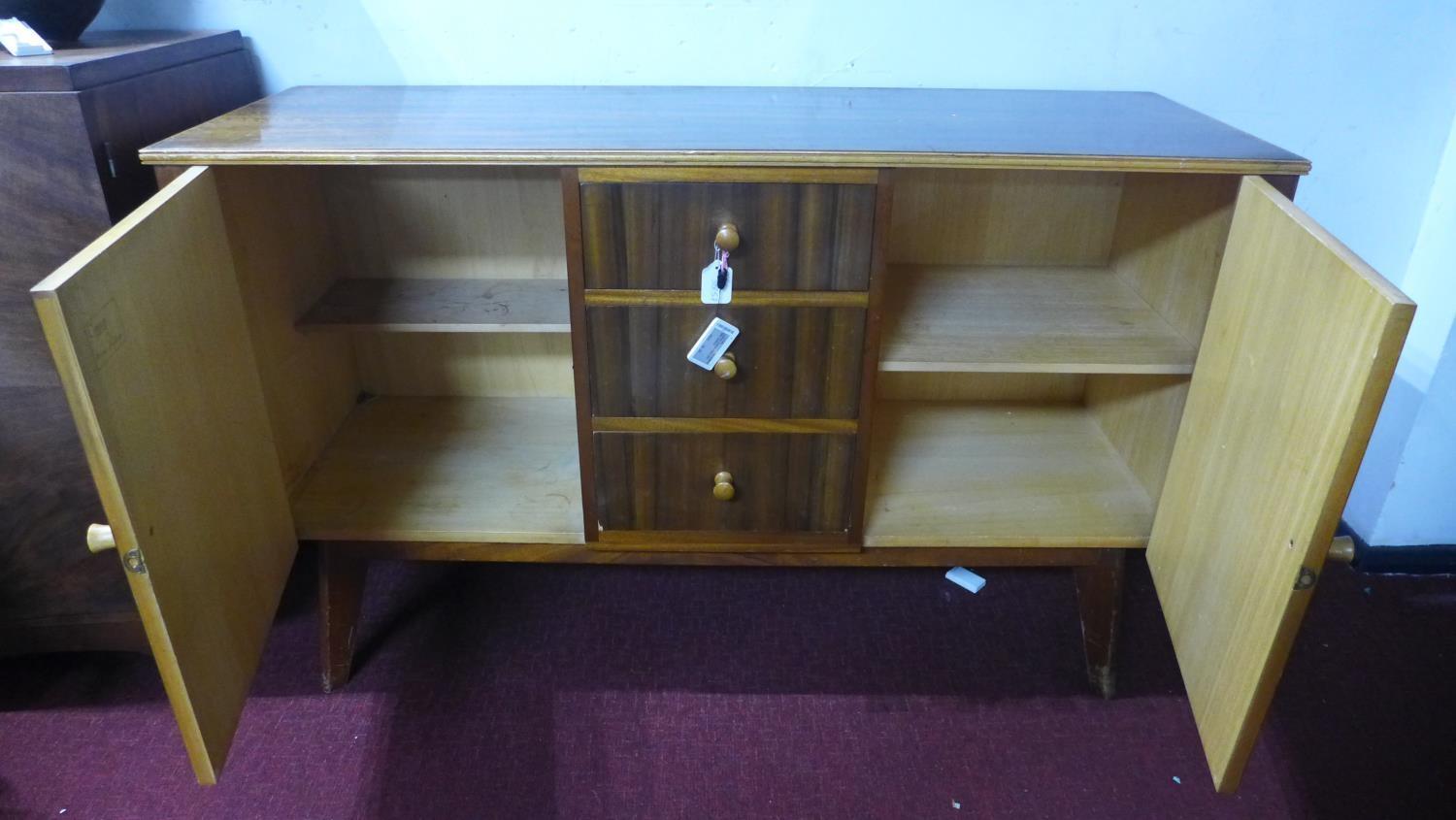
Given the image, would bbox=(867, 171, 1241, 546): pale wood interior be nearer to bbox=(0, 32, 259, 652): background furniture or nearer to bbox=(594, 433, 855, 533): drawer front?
bbox=(594, 433, 855, 533): drawer front

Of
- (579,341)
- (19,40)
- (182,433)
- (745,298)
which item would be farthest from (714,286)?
(19,40)

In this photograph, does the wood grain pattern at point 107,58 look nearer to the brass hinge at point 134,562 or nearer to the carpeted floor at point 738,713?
the brass hinge at point 134,562

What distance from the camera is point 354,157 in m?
0.91

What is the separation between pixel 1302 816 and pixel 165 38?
167 centimetres

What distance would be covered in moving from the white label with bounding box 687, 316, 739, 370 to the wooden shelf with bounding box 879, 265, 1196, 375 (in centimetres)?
18

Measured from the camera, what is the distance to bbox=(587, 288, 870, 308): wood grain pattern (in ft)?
3.16

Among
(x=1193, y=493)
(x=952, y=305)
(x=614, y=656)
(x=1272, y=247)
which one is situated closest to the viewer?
(x=1272, y=247)

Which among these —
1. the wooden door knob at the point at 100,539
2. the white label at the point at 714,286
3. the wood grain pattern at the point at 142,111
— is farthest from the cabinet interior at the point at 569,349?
the wooden door knob at the point at 100,539

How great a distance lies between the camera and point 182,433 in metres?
0.82

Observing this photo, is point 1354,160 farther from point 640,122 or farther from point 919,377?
point 640,122

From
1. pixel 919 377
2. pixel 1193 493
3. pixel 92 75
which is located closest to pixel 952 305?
pixel 919 377

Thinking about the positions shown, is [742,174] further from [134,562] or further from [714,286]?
[134,562]

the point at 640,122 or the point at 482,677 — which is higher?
the point at 640,122

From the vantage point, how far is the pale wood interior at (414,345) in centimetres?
114
